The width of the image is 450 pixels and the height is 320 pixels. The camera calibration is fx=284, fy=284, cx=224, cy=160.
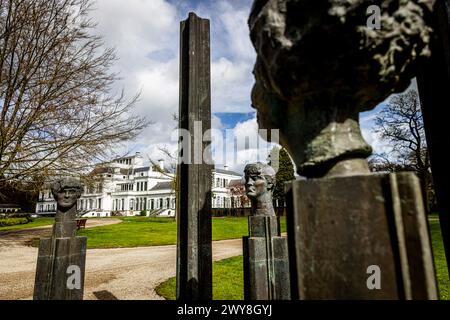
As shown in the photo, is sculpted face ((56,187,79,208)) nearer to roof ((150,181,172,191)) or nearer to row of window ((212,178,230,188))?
row of window ((212,178,230,188))

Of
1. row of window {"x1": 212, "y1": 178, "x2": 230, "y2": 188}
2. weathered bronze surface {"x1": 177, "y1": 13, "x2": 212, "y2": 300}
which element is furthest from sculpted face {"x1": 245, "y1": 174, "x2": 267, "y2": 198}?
row of window {"x1": 212, "y1": 178, "x2": 230, "y2": 188}

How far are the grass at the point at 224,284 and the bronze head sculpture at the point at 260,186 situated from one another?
192 centimetres

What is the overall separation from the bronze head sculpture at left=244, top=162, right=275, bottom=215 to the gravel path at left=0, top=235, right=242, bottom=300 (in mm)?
2879

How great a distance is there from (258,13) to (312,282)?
114 cm


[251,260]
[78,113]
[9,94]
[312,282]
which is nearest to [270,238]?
[251,260]

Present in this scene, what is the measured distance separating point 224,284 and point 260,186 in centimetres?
290

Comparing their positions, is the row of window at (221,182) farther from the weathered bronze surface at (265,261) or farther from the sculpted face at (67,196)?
the sculpted face at (67,196)

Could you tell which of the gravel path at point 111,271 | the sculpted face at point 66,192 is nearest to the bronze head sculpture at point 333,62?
the sculpted face at point 66,192

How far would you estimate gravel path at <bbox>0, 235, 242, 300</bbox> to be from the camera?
6.13 meters

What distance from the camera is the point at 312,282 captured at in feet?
3.56

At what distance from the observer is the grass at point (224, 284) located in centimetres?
562

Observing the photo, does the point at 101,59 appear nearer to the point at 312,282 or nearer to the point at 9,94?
the point at 9,94

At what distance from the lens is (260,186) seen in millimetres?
4918

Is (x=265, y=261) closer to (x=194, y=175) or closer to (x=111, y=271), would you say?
(x=194, y=175)
